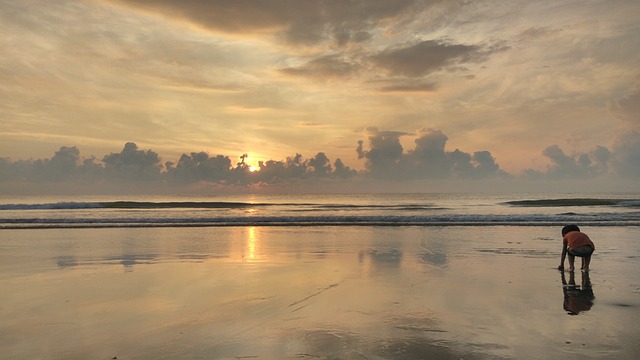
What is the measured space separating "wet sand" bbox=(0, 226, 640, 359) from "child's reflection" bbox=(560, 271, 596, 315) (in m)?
0.03

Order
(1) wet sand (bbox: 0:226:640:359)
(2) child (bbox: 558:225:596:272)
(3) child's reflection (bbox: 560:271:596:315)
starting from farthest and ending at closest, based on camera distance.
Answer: (2) child (bbox: 558:225:596:272)
(3) child's reflection (bbox: 560:271:596:315)
(1) wet sand (bbox: 0:226:640:359)

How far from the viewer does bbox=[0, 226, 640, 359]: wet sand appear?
22.1 feet

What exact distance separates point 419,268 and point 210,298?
20.9 feet

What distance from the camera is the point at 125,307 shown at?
928 cm

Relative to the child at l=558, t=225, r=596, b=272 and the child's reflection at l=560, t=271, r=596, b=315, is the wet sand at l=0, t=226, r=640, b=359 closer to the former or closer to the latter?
the child's reflection at l=560, t=271, r=596, b=315

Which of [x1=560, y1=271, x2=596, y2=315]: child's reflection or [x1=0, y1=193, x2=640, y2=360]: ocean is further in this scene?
[x1=560, y1=271, x2=596, y2=315]: child's reflection

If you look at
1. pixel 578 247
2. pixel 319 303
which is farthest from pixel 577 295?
pixel 319 303

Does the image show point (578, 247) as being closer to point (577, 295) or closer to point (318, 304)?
point (577, 295)

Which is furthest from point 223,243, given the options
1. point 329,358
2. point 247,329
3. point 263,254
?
point 329,358

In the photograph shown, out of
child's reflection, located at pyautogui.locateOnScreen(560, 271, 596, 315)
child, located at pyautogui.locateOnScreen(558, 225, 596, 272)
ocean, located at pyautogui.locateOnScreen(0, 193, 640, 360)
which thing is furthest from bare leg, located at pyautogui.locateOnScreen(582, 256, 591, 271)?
child's reflection, located at pyautogui.locateOnScreen(560, 271, 596, 315)

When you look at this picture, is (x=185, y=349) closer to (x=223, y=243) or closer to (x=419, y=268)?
(x=419, y=268)

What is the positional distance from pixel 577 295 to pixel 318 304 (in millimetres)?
5613

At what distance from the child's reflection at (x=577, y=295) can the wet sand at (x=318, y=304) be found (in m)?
0.03

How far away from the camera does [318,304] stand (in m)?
9.38
